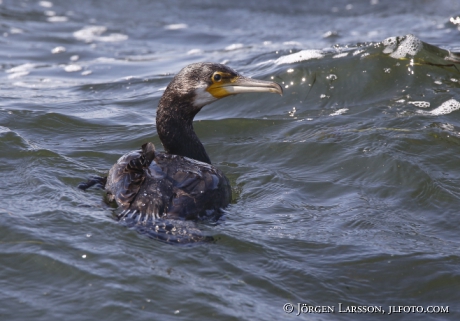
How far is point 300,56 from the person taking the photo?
29.2 ft

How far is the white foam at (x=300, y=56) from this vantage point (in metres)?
8.80

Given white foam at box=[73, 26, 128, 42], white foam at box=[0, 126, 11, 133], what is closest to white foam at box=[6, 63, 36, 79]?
white foam at box=[73, 26, 128, 42]

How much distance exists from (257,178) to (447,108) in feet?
8.27

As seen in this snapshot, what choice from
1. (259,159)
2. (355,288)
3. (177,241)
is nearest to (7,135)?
(259,159)

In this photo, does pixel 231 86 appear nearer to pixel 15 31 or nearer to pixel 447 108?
pixel 447 108

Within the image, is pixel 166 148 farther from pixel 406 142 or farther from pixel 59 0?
pixel 59 0

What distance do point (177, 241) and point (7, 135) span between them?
298 cm

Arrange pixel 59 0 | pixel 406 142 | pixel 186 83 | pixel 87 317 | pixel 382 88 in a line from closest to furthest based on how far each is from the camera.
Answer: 1. pixel 87 317
2. pixel 186 83
3. pixel 406 142
4. pixel 382 88
5. pixel 59 0

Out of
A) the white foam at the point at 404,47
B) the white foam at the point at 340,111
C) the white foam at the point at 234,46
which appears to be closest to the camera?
the white foam at the point at 340,111

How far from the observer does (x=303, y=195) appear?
19.1 ft

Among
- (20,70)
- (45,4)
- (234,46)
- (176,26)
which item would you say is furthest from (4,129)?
(45,4)

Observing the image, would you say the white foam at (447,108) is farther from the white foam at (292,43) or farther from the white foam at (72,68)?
the white foam at (72,68)

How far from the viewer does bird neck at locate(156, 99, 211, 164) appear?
5.68 meters

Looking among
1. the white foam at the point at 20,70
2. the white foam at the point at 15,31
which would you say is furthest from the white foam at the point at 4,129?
the white foam at the point at 15,31
